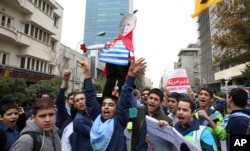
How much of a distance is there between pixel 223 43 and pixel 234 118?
13707 mm

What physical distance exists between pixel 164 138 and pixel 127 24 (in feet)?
6.88

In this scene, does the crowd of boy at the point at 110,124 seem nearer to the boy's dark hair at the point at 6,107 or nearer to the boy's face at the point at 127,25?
the boy's dark hair at the point at 6,107

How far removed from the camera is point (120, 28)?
14.5ft

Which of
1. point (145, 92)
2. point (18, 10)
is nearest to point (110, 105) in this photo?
point (145, 92)

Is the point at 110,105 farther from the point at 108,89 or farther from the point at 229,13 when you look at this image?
the point at 229,13

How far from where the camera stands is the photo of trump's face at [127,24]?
424cm

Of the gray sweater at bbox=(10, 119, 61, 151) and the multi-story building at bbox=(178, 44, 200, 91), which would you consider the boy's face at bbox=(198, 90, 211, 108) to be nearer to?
the gray sweater at bbox=(10, 119, 61, 151)

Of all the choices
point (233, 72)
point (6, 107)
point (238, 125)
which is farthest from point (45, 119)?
point (233, 72)

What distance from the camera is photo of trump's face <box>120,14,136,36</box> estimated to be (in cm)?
424

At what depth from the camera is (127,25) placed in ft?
14.1

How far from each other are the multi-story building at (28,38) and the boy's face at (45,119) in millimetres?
15541

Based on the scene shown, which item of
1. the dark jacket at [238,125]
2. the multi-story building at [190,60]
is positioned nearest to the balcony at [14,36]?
the dark jacket at [238,125]

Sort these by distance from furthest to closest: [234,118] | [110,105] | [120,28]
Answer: [120,28], [234,118], [110,105]

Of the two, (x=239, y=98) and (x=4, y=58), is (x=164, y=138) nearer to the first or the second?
(x=239, y=98)
